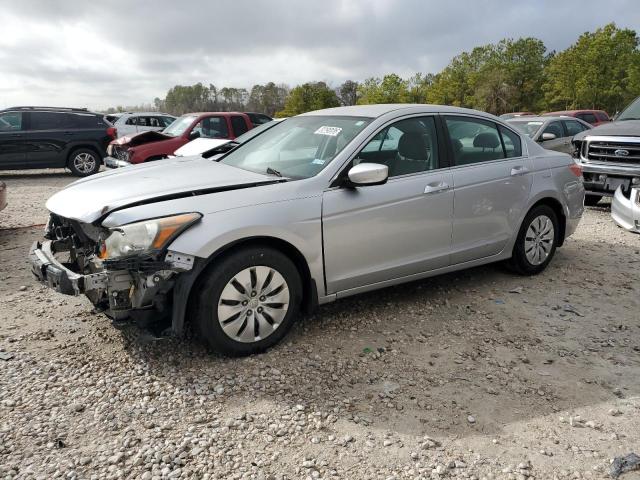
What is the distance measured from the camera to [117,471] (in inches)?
99.0

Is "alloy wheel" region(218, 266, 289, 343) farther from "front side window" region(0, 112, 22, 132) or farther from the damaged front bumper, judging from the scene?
"front side window" region(0, 112, 22, 132)

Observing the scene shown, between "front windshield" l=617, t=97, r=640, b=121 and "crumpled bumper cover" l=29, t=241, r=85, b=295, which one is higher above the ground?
"front windshield" l=617, t=97, r=640, b=121

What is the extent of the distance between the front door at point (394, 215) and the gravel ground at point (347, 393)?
1.56ft

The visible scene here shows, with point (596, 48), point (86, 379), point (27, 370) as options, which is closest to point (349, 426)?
point (86, 379)

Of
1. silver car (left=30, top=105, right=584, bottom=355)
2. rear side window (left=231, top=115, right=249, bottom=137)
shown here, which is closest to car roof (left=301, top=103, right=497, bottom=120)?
silver car (left=30, top=105, right=584, bottom=355)

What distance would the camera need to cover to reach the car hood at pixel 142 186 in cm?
341

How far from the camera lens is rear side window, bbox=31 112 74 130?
13141 mm

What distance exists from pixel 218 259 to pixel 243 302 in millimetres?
328

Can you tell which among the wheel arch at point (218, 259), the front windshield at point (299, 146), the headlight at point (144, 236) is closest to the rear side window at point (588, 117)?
the front windshield at point (299, 146)

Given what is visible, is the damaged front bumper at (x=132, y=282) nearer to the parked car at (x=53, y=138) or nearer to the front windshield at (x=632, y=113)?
the front windshield at (x=632, y=113)

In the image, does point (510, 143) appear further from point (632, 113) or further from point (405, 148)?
point (632, 113)

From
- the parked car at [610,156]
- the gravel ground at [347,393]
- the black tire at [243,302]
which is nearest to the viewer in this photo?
the gravel ground at [347,393]

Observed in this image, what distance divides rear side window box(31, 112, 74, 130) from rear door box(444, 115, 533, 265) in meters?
11.8

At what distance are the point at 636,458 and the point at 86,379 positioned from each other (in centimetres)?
312
